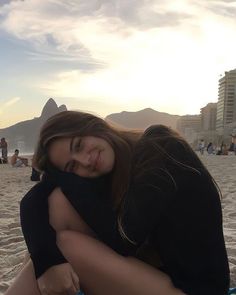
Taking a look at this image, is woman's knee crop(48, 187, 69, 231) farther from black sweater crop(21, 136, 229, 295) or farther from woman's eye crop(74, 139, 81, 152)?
woman's eye crop(74, 139, 81, 152)

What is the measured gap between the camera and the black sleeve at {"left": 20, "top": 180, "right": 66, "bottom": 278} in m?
1.70

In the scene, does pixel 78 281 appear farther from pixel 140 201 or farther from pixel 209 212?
pixel 209 212

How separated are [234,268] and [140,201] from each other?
164 cm

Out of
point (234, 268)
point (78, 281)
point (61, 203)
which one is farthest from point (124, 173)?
point (234, 268)

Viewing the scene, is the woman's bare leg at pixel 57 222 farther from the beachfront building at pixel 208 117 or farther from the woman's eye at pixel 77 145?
the beachfront building at pixel 208 117

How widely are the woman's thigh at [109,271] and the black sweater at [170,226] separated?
33mm

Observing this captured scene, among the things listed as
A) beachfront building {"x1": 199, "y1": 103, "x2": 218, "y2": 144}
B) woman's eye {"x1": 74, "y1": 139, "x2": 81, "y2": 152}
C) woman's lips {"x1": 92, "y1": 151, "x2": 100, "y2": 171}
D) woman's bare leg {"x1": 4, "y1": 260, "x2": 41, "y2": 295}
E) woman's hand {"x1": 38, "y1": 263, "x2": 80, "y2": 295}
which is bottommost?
woman's bare leg {"x1": 4, "y1": 260, "x2": 41, "y2": 295}

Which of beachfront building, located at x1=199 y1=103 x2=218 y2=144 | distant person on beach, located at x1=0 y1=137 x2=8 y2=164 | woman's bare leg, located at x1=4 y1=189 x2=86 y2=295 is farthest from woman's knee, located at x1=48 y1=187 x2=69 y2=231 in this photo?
beachfront building, located at x1=199 y1=103 x2=218 y2=144

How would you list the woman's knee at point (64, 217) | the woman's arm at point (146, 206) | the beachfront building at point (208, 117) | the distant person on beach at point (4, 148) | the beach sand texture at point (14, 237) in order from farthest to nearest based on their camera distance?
the beachfront building at point (208, 117), the distant person on beach at point (4, 148), the beach sand texture at point (14, 237), the woman's knee at point (64, 217), the woman's arm at point (146, 206)

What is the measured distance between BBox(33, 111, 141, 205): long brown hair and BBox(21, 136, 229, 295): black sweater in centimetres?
10

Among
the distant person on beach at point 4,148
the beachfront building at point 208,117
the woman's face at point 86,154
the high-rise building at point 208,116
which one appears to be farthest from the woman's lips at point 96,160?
the high-rise building at point 208,116

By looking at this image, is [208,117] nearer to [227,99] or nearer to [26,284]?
[227,99]

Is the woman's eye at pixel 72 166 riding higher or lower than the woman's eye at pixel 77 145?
lower

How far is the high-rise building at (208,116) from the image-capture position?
4417 inches
